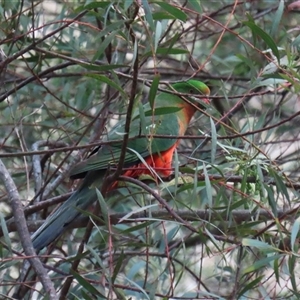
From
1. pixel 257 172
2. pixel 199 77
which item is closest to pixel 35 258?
pixel 257 172

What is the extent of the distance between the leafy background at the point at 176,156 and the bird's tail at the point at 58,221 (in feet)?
0.23

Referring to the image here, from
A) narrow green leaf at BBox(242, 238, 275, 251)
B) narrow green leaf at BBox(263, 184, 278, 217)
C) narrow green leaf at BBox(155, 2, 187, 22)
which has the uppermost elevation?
narrow green leaf at BBox(155, 2, 187, 22)

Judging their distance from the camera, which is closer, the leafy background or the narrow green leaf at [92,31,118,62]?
the narrow green leaf at [92,31,118,62]

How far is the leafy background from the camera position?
1923 millimetres

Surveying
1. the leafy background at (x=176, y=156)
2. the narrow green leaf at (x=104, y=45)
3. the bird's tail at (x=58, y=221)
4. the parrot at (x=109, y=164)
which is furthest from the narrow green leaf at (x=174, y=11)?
the bird's tail at (x=58, y=221)

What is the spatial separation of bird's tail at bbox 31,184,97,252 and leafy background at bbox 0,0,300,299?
0.07 metres

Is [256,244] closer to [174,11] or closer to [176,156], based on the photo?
[176,156]

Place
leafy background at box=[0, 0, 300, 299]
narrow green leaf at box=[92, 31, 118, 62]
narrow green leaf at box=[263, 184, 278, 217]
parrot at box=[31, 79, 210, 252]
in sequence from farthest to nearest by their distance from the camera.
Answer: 1. parrot at box=[31, 79, 210, 252]
2. narrow green leaf at box=[263, 184, 278, 217]
3. leafy background at box=[0, 0, 300, 299]
4. narrow green leaf at box=[92, 31, 118, 62]

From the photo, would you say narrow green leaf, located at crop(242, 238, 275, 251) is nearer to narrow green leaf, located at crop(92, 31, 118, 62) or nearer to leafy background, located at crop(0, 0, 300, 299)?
leafy background, located at crop(0, 0, 300, 299)

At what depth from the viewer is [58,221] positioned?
8.44ft

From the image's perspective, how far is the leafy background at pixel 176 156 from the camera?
6.31ft

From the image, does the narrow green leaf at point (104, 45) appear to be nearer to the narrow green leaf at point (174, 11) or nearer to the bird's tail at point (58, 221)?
the narrow green leaf at point (174, 11)

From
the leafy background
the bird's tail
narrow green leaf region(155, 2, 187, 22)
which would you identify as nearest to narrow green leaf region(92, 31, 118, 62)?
the leafy background

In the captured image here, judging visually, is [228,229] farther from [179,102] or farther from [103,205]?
[179,102]
